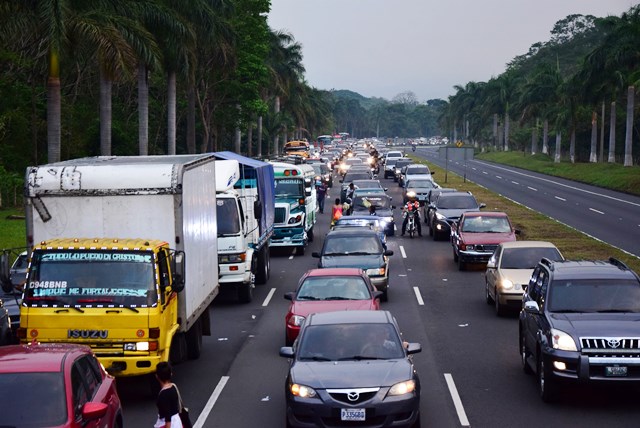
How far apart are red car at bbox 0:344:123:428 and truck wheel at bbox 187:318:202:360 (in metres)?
6.87

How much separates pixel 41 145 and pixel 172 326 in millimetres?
39944

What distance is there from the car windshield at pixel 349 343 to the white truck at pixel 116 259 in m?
2.29

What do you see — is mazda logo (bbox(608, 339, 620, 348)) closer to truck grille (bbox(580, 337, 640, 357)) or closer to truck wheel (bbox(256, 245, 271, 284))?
truck grille (bbox(580, 337, 640, 357))

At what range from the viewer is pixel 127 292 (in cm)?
1427

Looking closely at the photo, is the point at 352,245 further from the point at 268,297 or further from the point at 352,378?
the point at 352,378

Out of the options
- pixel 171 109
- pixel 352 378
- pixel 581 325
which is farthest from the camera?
pixel 171 109

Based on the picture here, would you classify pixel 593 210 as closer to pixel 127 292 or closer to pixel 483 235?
pixel 483 235

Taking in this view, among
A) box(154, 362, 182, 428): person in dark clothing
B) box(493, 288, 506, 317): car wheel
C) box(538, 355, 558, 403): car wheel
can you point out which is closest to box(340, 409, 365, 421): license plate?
box(154, 362, 182, 428): person in dark clothing

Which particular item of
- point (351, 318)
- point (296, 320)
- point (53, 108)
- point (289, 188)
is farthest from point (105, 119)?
point (351, 318)

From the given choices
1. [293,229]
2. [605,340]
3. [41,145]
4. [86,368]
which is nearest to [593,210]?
[293,229]

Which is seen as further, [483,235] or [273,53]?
→ [273,53]

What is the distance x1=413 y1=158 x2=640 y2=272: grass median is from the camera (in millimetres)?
31723

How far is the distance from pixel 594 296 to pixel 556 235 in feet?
80.2

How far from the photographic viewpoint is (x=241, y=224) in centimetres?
2434
